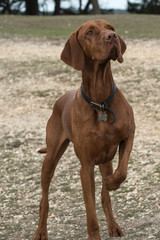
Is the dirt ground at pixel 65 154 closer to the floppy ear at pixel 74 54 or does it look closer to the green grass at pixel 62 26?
the floppy ear at pixel 74 54

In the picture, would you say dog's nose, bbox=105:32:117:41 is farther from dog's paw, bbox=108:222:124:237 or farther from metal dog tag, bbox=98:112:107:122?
dog's paw, bbox=108:222:124:237

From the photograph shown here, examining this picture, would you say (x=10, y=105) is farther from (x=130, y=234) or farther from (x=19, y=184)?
(x=130, y=234)

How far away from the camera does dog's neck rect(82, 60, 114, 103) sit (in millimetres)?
5125

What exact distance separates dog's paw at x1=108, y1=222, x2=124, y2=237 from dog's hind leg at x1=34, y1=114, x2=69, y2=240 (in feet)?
2.48

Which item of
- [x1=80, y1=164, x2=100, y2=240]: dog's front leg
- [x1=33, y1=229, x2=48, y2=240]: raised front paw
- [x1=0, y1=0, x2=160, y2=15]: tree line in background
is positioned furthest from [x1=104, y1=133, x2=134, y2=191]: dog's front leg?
[x1=0, y1=0, x2=160, y2=15]: tree line in background

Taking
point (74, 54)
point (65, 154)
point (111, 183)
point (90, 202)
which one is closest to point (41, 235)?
point (90, 202)

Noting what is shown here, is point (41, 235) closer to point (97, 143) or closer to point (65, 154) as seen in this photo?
point (97, 143)

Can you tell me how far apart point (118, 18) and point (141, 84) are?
11610 millimetres

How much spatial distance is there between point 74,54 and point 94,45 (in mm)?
248

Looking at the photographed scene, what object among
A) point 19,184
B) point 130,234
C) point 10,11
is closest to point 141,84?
point 19,184

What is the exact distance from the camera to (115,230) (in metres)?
5.70

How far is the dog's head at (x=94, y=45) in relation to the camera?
4805mm

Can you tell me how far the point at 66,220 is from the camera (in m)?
6.57

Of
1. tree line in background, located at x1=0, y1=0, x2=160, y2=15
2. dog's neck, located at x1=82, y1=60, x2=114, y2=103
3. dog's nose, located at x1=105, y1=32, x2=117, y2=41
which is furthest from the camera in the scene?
tree line in background, located at x1=0, y1=0, x2=160, y2=15
